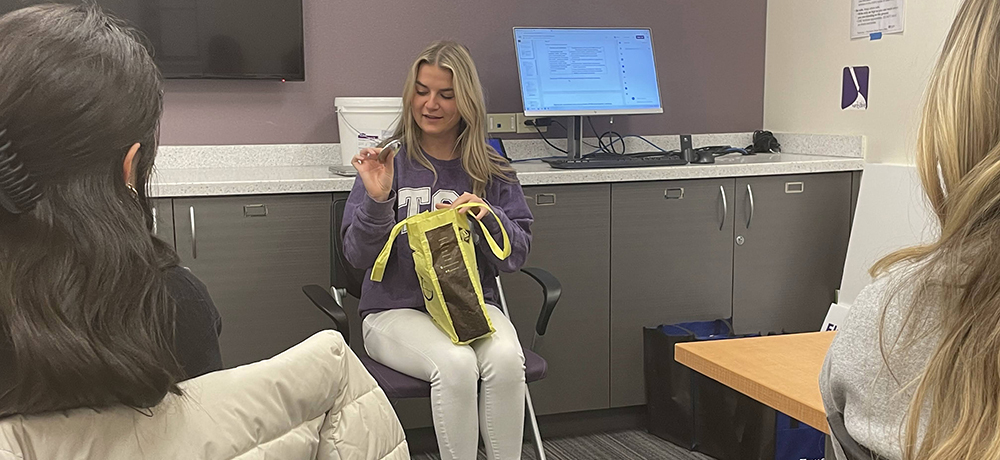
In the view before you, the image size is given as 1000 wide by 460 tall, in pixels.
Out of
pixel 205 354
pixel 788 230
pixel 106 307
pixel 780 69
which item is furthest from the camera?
pixel 780 69

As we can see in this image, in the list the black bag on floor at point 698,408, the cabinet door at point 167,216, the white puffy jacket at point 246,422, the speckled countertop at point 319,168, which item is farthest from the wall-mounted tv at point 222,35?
the white puffy jacket at point 246,422

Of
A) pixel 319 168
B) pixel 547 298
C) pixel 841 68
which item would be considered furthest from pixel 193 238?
pixel 841 68

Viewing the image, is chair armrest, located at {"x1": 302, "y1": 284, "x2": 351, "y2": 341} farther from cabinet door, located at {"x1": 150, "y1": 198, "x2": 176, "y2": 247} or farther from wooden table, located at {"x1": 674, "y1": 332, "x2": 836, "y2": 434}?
wooden table, located at {"x1": 674, "y1": 332, "x2": 836, "y2": 434}

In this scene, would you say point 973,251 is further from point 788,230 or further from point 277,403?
point 788,230

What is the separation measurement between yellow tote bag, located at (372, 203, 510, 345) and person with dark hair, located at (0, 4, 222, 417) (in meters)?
1.35

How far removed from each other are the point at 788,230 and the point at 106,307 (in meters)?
2.83

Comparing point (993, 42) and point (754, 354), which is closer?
point (993, 42)

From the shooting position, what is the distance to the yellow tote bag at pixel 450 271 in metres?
2.28

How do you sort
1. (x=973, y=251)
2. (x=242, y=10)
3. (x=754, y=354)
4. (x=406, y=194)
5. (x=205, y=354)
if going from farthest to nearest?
1. (x=242, y=10)
2. (x=406, y=194)
3. (x=754, y=354)
4. (x=205, y=354)
5. (x=973, y=251)

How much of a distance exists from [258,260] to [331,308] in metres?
0.59

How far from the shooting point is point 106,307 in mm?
856

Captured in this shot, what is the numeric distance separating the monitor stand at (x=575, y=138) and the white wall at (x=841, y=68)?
3.33 ft

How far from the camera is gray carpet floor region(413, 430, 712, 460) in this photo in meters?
2.99

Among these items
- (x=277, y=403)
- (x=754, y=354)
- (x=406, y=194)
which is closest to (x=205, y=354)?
(x=277, y=403)
